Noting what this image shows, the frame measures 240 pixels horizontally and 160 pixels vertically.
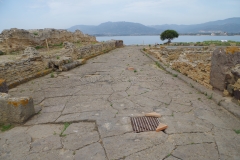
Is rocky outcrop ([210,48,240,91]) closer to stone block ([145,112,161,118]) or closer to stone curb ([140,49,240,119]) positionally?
stone curb ([140,49,240,119])

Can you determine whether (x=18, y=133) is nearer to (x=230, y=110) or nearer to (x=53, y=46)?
(x=230, y=110)

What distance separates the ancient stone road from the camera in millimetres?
2113

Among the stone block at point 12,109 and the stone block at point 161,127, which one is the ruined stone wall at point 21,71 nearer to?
the stone block at point 12,109

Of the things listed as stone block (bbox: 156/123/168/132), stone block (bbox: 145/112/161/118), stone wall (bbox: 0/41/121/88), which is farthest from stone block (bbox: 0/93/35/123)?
stone wall (bbox: 0/41/121/88)

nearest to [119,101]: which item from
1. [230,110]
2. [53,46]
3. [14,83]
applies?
[230,110]

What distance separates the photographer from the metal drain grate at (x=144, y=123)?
8.48 ft

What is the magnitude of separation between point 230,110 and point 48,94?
411 cm

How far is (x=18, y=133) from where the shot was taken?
2604 millimetres

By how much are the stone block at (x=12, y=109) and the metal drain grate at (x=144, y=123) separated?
1857 mm

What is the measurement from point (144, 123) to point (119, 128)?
43cm

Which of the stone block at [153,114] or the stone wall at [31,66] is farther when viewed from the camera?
the stone wall at [31,66]

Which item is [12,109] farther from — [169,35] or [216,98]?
[169,35]

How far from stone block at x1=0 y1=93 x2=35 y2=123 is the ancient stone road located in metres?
0.18

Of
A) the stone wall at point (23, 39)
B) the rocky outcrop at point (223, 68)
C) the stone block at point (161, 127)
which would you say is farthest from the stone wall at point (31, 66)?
the rocky outcrop at point (223, 68)
